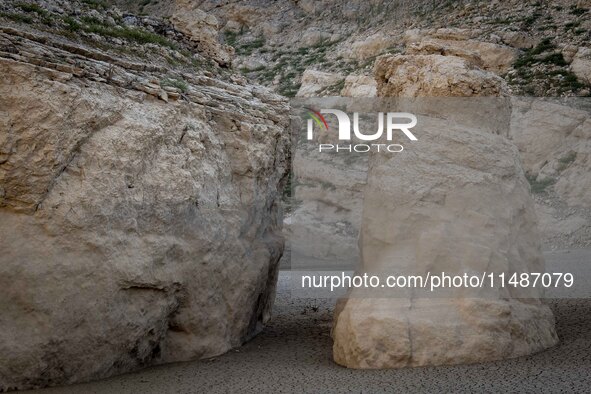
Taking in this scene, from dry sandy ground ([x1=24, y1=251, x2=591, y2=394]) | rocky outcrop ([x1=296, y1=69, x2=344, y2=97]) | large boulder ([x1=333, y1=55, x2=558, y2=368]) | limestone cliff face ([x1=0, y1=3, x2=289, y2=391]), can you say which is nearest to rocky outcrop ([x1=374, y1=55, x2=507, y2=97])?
large boulder ([x1=333, y1=55, x2=558, y2=368])

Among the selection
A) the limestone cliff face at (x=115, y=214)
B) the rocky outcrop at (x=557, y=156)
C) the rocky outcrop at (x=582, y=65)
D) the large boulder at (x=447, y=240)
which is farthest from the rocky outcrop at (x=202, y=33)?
the rocky outcrop at (x=582, y=65)

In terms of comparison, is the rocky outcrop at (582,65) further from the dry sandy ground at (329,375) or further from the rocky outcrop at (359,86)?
the dry sandy ground at (329,375)

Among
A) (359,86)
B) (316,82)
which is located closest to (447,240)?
(359,86)

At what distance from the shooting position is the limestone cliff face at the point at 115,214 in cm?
660

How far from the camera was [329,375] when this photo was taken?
7.19m

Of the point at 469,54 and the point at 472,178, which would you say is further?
the point at 469,54

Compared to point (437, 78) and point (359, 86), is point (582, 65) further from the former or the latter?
point (437, 78)

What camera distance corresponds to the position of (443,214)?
804cm

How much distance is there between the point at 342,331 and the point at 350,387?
116 centimetres

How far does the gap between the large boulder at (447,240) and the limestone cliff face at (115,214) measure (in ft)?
5.55

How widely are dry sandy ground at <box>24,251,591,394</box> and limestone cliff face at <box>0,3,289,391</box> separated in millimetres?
344

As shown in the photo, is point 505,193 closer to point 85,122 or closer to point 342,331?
point 342,331

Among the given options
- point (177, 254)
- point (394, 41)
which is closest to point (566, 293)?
point (177, 254)

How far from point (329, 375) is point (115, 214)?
2.85m
